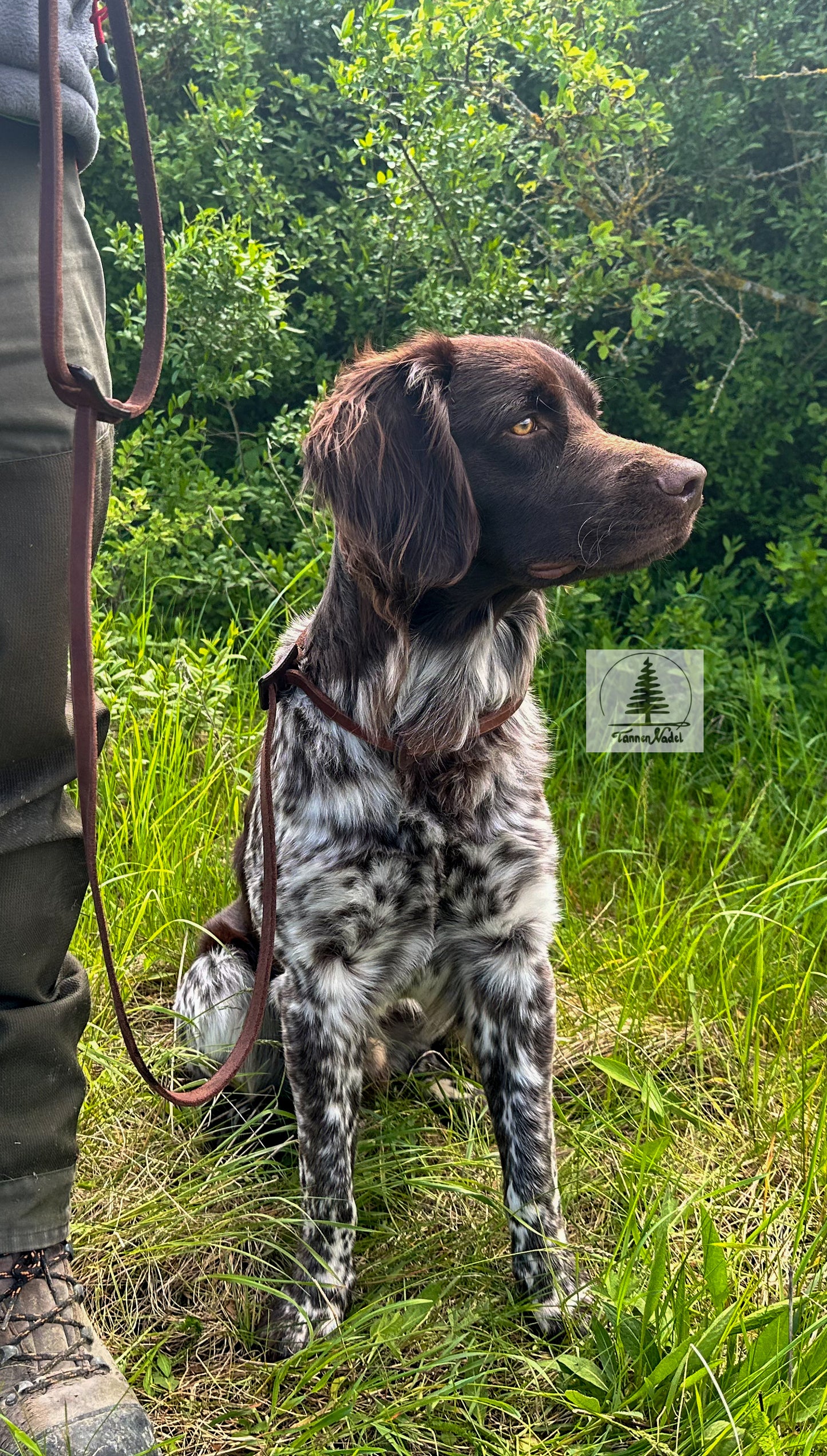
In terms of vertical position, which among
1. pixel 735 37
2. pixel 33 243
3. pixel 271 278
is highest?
pixel 735 37

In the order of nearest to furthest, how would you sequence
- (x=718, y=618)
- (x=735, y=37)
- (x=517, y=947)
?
(x=517, y=947) → (x=735, y=37) → (x=718, y=618)

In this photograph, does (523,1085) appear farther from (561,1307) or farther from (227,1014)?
(227,1014)

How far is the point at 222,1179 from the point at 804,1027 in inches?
44.6

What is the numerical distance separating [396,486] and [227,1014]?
106 cm

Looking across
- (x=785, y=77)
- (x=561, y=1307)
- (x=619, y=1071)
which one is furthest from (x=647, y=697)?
(x=561, y=1307)

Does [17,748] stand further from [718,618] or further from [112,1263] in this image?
[718,618]

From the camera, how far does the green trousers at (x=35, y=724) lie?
1.53 metres

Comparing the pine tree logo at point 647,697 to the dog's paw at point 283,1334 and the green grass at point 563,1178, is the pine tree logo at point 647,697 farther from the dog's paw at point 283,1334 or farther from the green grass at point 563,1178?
the dog's paw at point 283,1334

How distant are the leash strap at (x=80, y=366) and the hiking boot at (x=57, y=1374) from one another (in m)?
0.39

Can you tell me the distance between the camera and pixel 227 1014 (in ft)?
7.66

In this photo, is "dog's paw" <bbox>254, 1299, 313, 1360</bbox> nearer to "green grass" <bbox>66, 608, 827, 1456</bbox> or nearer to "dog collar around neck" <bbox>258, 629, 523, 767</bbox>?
"green grass" <bbox>66, 608, 827, 1456</bbox>

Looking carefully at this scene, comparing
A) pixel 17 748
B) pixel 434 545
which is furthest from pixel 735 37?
pixel 17 748

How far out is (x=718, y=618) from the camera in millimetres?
4086

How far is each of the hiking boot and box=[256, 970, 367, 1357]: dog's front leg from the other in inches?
12.6
